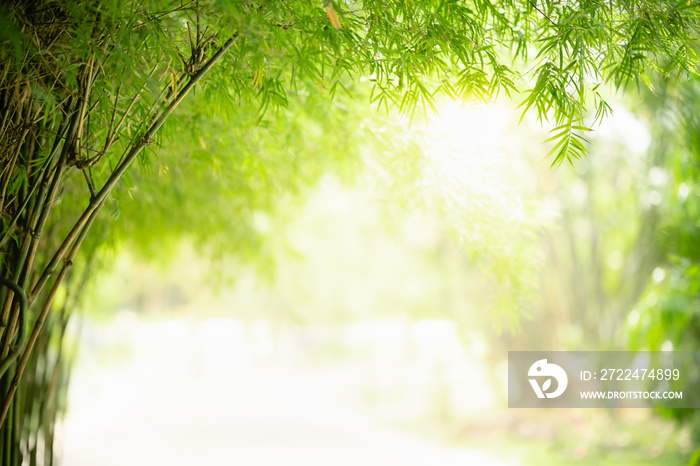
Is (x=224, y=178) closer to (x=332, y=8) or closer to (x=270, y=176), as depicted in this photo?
(x=270, y=176)

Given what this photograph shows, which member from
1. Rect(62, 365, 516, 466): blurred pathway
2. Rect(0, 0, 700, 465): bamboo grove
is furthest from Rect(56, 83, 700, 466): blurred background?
Rect(0, 0, 700, 465): bamboo grove

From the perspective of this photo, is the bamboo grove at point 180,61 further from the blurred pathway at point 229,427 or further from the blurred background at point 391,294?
the blurred pathway at point 229,427

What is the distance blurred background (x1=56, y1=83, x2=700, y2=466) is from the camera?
2.21 metres

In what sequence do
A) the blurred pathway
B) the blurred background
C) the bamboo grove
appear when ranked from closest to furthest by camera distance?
the bamboo grove
the blurred background
the blurred pathway

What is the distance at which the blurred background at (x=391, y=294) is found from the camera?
2209 mm

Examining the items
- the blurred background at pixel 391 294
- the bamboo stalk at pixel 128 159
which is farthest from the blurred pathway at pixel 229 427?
the bamboo stalk at pixel 128 159

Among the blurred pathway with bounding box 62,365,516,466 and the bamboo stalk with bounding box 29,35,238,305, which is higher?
the bamboo stalk with bounding box 29,35,238,305

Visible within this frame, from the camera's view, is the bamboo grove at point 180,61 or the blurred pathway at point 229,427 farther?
the blurred pathway at point 229,427

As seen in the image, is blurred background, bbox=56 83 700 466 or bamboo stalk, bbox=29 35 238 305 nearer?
bamboo stalk, bbox=29 35 238 305

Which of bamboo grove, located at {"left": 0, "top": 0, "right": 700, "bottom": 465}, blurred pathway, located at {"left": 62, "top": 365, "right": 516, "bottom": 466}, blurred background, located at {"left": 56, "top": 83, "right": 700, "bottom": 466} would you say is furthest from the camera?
blurred pathway, located at {"left": 62, "top": 365, "right": 516, "bottom": 466}

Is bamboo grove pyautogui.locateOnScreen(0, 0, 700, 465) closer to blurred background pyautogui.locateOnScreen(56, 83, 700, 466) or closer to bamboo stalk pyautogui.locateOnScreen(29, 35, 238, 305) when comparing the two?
bamboo stalk pyautogui.locateOnScreen(29, 35, 238, 305)

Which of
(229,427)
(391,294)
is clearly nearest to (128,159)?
(229,427)

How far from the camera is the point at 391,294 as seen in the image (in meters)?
7.71

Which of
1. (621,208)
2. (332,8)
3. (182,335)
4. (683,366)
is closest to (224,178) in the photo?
(332,8)
